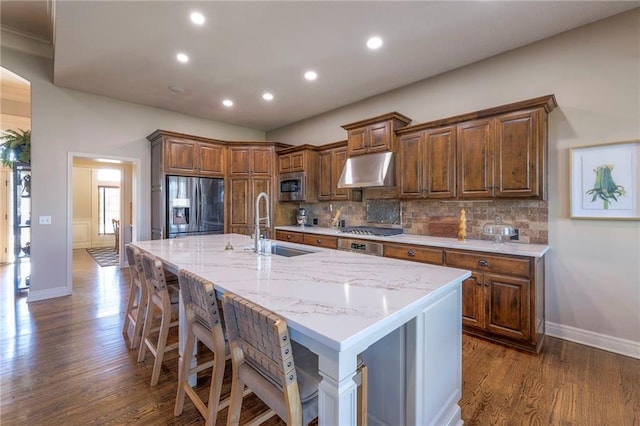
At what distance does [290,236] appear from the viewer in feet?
16.1

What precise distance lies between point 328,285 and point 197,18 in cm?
259

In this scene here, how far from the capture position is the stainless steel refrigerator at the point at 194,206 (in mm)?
4570

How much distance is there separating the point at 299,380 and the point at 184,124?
525cm

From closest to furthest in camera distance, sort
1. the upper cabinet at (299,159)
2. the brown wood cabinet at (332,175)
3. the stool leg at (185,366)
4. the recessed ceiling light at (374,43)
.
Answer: the stool leg at (185,366) < the recessed ceiling light at (374,43) < the brown wood cabinet at (332,175) < the upper cabinet at (299,159)

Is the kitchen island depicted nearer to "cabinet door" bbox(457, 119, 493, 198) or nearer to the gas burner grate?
"cabinet door" bbox(457, 119, 493, 198)

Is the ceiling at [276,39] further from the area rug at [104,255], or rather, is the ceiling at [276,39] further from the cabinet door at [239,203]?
the area rug at [104,255]

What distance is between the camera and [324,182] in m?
4.89

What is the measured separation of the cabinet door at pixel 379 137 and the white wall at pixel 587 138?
47.6 inches

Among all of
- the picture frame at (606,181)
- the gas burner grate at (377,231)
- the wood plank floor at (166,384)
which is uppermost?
the picture frame at (606,181)

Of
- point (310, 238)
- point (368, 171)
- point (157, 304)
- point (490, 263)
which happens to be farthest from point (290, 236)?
point (490, 263)

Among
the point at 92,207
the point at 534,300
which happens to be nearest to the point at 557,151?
the point at 534,300

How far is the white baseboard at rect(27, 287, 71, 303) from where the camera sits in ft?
12.6

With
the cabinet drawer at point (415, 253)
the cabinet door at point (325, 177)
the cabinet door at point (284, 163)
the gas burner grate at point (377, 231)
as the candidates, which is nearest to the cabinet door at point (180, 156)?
the cabinet door at point (284, 163)

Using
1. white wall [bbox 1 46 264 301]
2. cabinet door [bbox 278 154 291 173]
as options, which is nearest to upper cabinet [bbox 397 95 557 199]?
cabinet door [bbox 278 154 291 173]
